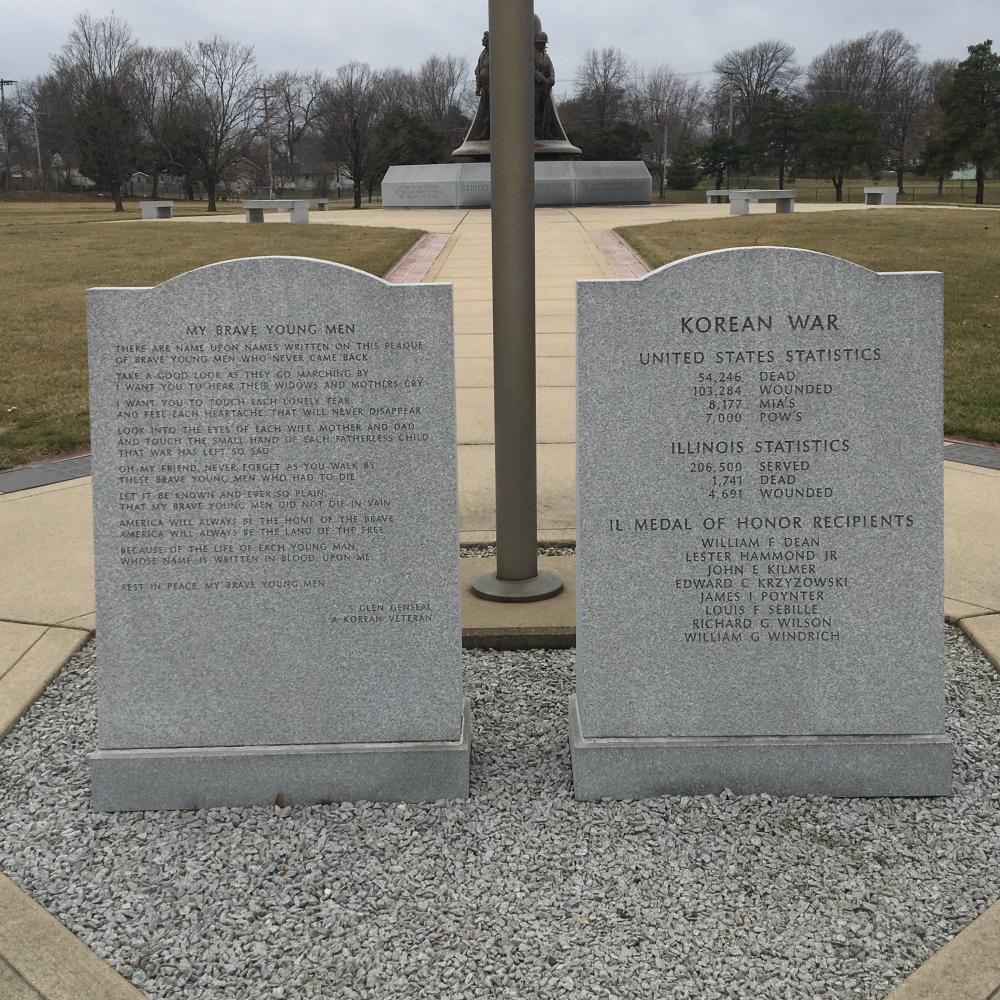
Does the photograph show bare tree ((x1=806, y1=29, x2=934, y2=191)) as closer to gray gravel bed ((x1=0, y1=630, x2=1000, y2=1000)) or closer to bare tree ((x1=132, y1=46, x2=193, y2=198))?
bare tree ((x1=132, y1=46, x2=193, y2=198))

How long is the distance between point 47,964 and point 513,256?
9.95 ft

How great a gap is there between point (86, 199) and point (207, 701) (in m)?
71.1

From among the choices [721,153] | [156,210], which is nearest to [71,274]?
[156,210]

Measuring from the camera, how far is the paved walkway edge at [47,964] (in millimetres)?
2594

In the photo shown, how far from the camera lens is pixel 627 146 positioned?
50.5 meters

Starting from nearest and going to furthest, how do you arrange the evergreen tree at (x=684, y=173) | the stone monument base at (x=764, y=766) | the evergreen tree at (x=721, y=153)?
the stone monument base at (x=764, y=766), the evergreen tree at (x=684, y=173), the evergreen tree at (x=721, y=153)

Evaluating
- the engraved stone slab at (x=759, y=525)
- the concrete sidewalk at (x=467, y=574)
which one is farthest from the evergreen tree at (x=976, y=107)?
the engraved stone slab at (x=759, y=525)

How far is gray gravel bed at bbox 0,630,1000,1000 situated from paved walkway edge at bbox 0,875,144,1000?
0.07m

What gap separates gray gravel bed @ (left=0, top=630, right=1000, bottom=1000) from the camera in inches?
105

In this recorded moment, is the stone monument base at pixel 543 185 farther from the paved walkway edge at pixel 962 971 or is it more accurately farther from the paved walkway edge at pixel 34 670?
the paved walkway edge at pixel 962 971

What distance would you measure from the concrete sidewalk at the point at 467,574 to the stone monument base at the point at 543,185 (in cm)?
2204

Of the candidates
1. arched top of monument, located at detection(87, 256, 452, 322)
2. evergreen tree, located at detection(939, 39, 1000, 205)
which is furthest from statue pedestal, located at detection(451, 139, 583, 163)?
arched top of monument, located at detection(87, 256, 452, 322)

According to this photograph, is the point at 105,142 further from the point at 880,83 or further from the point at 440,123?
the point at 880,83

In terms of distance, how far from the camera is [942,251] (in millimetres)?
17547
